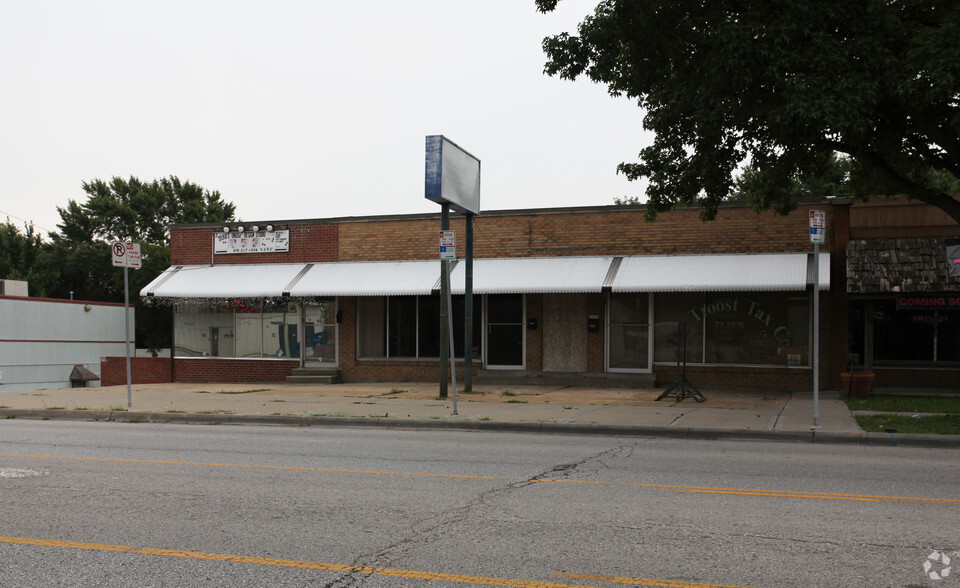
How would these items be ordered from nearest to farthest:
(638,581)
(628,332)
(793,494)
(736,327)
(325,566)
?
1. (638,581)
2. (325,566)
3. (793,494)
4. (736,327)
5. (628,332)

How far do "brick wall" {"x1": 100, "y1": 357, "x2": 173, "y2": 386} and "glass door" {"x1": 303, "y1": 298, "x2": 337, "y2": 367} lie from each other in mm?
4604

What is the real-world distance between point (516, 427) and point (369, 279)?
9330 millimetres

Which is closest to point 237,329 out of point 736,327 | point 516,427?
point 516,427

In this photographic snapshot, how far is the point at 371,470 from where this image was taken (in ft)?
30.3

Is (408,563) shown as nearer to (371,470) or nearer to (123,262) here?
(371,470)

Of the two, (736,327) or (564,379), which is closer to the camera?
(736,327)

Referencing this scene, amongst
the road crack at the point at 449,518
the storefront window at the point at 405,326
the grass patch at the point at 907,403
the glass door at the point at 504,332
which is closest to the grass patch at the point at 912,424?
the grass patch at the point at 907,403

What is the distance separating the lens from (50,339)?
30766 millimetres

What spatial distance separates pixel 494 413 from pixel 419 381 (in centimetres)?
775

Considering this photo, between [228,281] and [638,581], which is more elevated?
[228,281]

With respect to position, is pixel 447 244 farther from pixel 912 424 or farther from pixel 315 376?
pixel 315 376

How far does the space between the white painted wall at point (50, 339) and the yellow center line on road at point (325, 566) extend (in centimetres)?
2575

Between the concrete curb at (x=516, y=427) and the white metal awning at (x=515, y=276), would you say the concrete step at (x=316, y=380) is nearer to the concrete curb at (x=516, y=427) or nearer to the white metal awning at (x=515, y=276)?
the white metal awning at (x=515, y=276)

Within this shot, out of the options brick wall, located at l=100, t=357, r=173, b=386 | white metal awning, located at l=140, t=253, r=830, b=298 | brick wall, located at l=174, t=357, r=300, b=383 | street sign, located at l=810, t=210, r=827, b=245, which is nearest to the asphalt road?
street sign, located at l=810, t=210, r=827, b=245
